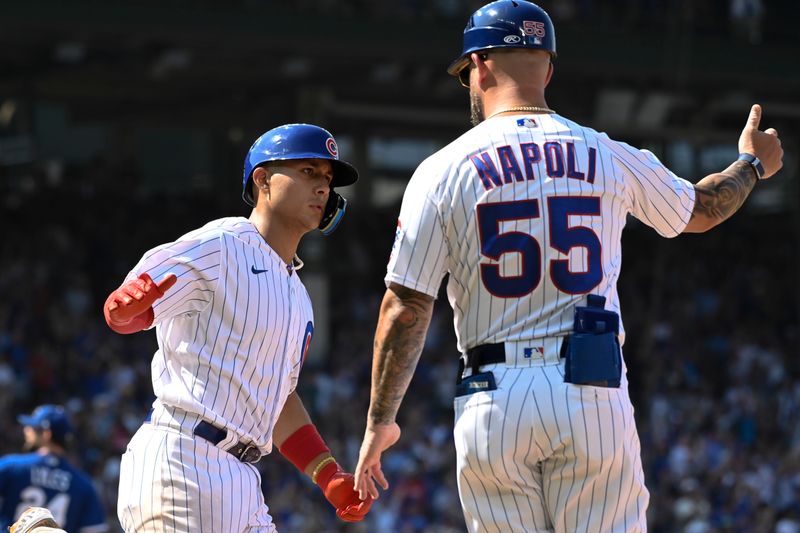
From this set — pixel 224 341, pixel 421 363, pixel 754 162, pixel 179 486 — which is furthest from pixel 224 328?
pixel 421 363

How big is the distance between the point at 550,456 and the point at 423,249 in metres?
0.63

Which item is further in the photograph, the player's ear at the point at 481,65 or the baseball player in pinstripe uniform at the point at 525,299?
the player's ear at the point at 481,65

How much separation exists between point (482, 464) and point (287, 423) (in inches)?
49.5

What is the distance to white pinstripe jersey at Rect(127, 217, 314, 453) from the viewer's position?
13.7ft

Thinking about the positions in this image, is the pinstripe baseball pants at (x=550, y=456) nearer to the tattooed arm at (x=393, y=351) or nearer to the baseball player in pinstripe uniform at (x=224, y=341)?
the tattooed arm at (x=393, y=351)

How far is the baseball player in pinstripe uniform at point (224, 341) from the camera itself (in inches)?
162

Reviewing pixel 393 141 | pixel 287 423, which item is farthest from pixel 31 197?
pixel 287 423

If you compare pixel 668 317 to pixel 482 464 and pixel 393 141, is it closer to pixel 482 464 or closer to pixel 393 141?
pixel 393 141

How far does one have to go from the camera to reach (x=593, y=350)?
11.9 feet

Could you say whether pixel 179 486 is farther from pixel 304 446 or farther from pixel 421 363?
pixel 421 363

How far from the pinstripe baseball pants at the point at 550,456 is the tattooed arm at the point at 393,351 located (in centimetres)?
23

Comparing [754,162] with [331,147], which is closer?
[754,162]

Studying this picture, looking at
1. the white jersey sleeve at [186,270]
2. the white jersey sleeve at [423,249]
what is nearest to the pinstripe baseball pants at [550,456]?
the white jersey sleeve at [423,249]

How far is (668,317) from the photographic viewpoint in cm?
2111
